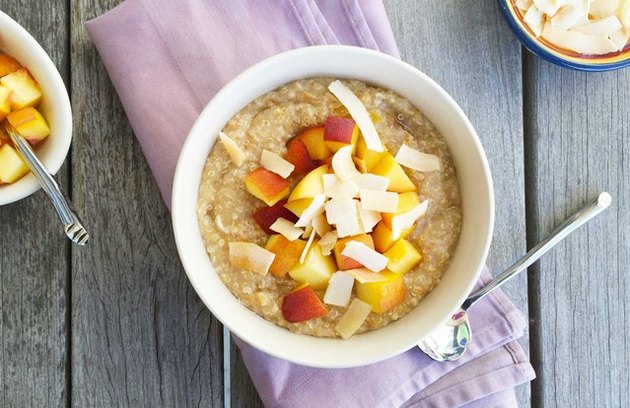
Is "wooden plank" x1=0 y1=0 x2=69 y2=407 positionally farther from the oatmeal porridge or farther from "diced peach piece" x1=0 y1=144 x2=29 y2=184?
the oatmeal porridge

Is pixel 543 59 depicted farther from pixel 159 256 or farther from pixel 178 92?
pixel 159 256

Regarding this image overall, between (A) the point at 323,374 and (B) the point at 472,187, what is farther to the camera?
(A) the point at 323,374

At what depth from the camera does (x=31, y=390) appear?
141 centimetres

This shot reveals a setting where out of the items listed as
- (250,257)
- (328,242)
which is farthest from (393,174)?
(250,257)

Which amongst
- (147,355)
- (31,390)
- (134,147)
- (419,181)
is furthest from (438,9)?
(31,390)

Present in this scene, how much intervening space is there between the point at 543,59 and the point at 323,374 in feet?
2.20

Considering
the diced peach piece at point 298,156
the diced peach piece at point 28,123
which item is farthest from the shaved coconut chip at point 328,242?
the diced peach piece at point 28,123

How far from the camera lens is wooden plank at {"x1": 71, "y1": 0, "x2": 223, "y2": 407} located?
4.58ft

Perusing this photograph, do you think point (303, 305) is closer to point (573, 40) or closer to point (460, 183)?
point (460, 183)

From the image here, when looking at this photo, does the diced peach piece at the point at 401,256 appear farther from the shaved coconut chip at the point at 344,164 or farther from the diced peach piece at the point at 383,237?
the shaved coconut chip at the point at 344,164

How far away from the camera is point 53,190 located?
4.09 ft

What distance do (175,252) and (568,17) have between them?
79 centimetres

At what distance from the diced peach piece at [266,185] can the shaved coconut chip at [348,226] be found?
0.10 metres

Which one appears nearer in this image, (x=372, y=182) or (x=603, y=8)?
(x=372, y=182)
